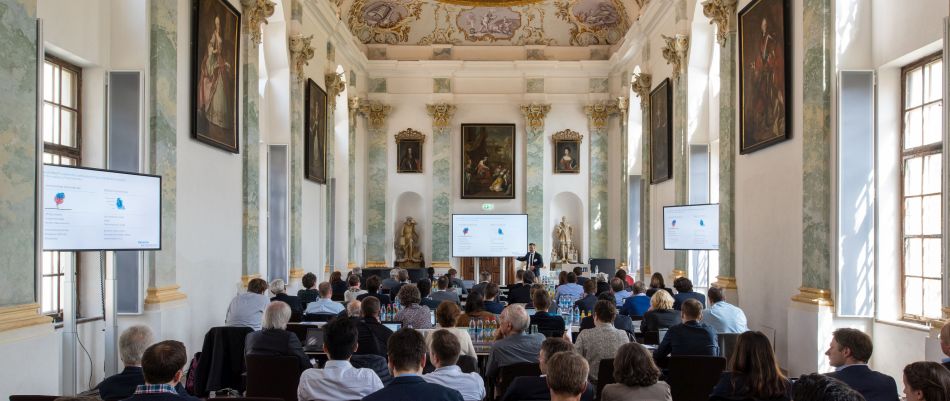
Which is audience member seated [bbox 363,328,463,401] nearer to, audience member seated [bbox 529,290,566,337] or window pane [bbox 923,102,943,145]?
audience member seated [bbox 529,290,566,337]

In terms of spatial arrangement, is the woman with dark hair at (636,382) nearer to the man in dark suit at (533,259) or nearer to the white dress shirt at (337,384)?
the white dress shirt at (337,384)

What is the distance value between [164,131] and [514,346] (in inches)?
226

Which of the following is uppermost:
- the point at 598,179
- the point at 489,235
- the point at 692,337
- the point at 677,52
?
the point at 677,52

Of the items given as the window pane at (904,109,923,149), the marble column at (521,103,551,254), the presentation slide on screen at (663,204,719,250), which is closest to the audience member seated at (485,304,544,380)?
the window pane at (904,109,923,149)

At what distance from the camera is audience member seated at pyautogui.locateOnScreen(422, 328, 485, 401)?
543 cm

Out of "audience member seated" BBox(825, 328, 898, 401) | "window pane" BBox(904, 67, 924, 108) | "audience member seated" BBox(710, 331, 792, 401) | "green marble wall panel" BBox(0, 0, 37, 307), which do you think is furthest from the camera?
"window pane" BBox(904, 67, 924, 108)

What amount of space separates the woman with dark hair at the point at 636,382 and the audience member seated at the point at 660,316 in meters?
4.46

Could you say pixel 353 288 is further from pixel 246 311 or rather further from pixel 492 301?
pixel 246 311

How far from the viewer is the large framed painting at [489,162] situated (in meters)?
27.0

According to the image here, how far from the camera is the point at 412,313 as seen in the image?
923 centimetres

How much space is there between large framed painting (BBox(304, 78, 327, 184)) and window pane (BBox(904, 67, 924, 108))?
484 inches

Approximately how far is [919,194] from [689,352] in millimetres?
3856

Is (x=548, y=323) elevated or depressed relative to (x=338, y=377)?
A: depressed

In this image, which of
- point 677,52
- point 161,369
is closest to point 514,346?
point 161,369
